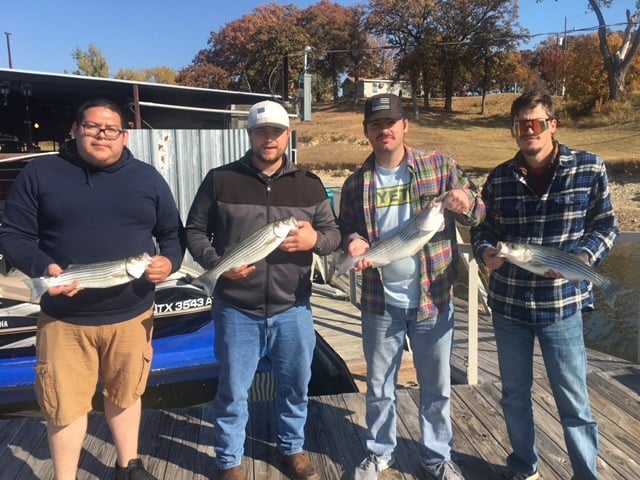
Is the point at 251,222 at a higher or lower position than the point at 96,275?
higher

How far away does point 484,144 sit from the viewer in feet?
107

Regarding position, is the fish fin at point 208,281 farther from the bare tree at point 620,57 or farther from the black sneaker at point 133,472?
the bare tree at point 620,57

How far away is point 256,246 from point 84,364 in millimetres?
1172

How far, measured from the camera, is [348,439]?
3627 millimetres

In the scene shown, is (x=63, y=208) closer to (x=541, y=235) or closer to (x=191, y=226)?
(x=191, y=226)

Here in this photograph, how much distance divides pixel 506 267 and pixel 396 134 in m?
1.00

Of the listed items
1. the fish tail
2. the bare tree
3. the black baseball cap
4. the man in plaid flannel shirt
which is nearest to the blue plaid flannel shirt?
the man in plaid flannel shirt

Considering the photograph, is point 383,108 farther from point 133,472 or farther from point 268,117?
point 133,472

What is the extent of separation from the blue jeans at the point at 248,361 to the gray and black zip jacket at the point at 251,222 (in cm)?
9

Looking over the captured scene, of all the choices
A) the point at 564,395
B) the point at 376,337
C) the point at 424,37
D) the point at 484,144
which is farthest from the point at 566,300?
the point at 424,37

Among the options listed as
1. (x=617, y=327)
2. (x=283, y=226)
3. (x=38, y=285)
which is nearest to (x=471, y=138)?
(x=617, y=327)

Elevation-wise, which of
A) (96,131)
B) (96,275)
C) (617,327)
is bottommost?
(617,327)

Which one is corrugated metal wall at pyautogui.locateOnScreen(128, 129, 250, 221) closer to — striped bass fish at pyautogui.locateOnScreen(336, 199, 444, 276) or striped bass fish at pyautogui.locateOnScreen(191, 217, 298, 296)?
striped bass fish at pyautogui.locateOnScreen(191, 217, 298, 296)

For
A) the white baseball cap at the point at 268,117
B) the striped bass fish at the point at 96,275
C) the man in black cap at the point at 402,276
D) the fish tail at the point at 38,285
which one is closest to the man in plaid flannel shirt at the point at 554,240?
the man in black cap at the point at 402,276
